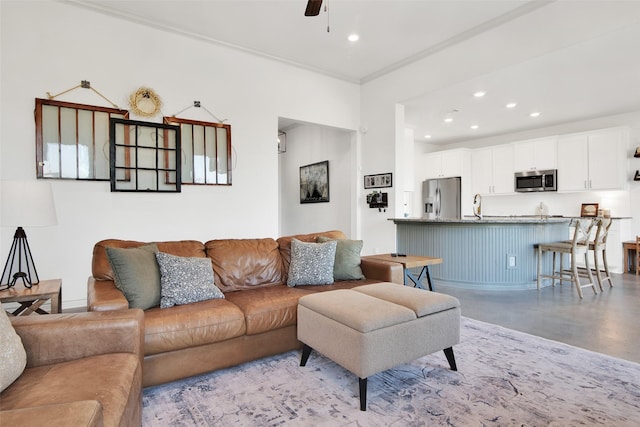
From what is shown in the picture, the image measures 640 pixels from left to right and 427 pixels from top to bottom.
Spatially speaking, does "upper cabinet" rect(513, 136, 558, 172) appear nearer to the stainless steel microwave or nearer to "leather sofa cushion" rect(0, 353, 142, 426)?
the stainless steel microwave

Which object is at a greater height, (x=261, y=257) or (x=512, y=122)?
(x=512, y=122)

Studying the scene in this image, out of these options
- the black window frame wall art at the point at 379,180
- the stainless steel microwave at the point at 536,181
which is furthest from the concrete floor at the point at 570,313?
the stainless steel microwave at the point at 536,181

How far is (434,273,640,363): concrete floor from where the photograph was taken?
2.73 meters

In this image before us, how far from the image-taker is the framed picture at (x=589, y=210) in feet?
20.1

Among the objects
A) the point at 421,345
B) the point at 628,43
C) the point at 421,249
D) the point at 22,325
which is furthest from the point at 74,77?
the point at 628,43

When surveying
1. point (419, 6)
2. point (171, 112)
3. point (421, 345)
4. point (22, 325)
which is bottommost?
point (421, 345)

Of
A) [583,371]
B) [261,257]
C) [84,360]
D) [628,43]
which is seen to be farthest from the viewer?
[628,43]

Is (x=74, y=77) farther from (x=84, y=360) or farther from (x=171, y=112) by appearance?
(x=84, y=360)

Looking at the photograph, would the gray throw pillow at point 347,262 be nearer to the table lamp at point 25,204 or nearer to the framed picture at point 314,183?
the table lamp at point 25,204

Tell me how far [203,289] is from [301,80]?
3.83 meters

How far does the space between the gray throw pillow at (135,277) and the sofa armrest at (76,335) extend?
529mm

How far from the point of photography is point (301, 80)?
518 cm

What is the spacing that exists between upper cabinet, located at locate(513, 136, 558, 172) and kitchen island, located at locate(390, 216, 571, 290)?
2131 millimetres

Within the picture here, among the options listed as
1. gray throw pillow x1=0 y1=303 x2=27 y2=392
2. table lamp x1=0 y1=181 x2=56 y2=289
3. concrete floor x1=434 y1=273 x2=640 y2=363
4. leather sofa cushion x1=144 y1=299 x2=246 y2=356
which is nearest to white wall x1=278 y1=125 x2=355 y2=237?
concrete floor x1=434 y1=273 x2=640 y2=363
